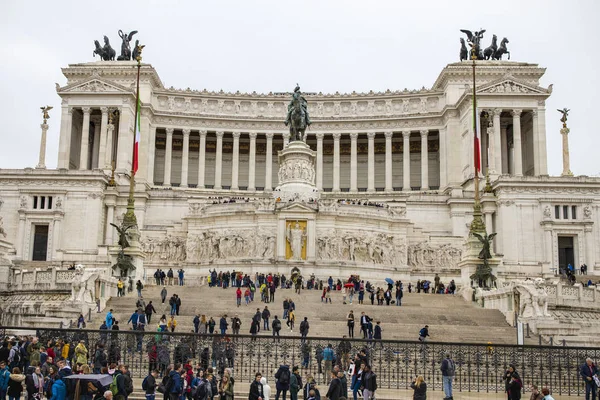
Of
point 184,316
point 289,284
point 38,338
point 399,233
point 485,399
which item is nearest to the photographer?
point 485,399

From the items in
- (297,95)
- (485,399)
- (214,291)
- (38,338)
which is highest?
(297,95)

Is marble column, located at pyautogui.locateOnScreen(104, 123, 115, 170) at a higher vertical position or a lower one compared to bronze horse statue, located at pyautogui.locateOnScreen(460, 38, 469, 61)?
lower

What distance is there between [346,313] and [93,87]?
54981 mm

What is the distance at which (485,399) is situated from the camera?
20.8m

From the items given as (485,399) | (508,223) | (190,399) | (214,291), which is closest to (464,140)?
(508,223)

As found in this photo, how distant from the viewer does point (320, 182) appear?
285 feet

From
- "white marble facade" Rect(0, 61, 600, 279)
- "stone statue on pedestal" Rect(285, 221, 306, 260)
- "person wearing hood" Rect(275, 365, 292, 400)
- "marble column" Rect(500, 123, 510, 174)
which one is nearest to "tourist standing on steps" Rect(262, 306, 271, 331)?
"person wearing hood" Rect(275, 365, 292, 400)

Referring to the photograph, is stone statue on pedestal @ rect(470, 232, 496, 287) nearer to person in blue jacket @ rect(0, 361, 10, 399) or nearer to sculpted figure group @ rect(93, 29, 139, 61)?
person in blue jacket @ rect(0, 361, 10, 399)

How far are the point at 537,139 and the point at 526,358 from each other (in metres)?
58.2

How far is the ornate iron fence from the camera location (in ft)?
71.1

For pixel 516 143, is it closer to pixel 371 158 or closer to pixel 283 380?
pixel 371 158

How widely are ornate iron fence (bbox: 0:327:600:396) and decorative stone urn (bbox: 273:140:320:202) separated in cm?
3224

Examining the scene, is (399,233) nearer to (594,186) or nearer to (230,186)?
(594,186)

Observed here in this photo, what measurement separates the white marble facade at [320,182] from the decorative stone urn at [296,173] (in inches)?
69.9
